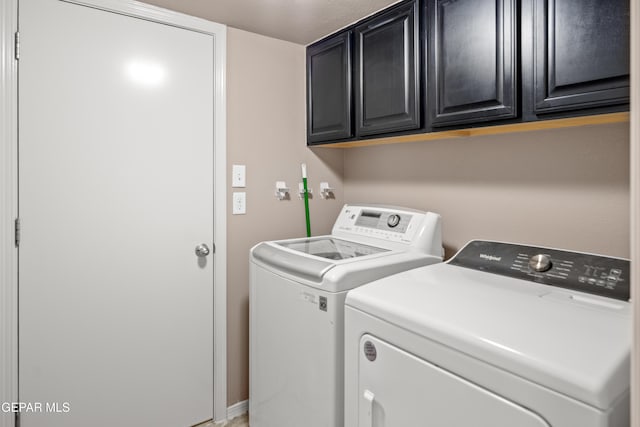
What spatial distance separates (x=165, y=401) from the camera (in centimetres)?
193

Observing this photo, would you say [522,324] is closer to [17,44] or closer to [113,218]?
[113,218]

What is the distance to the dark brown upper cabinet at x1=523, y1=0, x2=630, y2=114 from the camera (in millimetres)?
1077

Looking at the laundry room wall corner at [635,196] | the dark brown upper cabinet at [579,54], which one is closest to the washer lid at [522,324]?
the laundry room wall corner at [635,196]

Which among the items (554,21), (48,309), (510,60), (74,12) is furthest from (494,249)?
(74,12)

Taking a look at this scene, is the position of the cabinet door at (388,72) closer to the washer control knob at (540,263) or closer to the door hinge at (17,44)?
the washer control knob at (540,263)

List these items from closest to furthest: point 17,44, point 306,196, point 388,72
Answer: point 17,44, point 388,72, point 306,196

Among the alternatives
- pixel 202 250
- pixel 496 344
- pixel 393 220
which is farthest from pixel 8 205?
pixel 496 344

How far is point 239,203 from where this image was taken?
2109mm

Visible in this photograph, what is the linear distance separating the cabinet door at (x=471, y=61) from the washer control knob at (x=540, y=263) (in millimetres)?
510

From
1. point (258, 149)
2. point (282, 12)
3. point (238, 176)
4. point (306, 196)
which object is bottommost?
point (306, 196)

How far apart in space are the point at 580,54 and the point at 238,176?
1.60m

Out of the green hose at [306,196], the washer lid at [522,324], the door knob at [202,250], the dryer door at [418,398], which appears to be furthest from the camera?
the green hose at [306,196]

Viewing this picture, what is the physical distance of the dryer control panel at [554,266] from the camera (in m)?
1.14

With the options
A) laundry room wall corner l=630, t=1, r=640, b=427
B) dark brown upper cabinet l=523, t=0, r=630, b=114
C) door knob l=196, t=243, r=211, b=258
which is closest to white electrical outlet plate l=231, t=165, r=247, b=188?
door knob l=196, t=243, r=211, b=258
